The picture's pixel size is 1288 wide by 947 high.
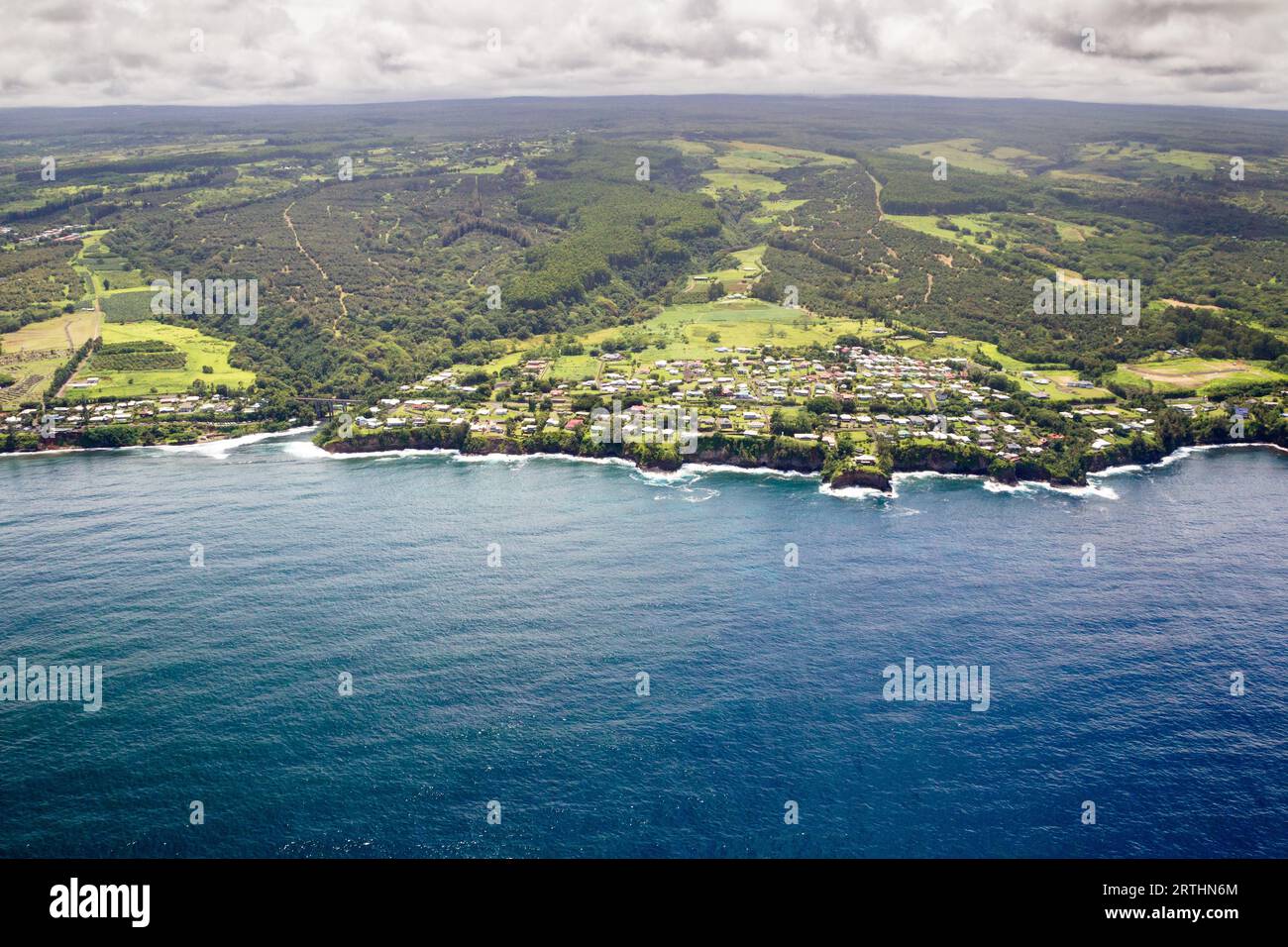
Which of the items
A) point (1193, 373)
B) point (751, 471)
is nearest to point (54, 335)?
point (751, 471)

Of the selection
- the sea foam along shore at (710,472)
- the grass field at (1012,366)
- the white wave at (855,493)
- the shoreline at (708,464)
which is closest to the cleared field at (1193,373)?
the grass field at (1012,366)

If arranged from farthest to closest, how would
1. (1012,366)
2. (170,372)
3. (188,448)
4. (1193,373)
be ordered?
1. (1012,366)
2. (170,372)
3. (1193,373)
4. (188,448)

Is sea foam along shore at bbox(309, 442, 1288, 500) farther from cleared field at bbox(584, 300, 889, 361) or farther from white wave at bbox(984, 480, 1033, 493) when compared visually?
cleared field at bbox(584, 300, 889, 361)

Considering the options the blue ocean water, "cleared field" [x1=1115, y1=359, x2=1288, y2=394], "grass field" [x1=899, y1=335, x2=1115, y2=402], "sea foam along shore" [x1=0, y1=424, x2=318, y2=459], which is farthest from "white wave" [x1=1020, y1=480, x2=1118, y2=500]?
"sea foam along shore" [x1=0, y1=424, x2=318, y2=459]

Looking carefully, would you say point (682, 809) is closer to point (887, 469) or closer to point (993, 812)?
point (993, 812)

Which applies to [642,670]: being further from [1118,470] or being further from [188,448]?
[188,448]

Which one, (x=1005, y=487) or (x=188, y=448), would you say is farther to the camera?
(x=188, y=448)

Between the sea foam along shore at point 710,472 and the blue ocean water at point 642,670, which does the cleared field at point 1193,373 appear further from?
the sea foam along shore at point 710,472
